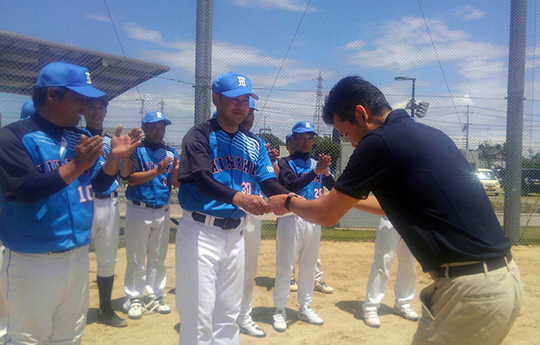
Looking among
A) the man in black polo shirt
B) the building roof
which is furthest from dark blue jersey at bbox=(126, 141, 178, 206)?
the man in black polo shirt

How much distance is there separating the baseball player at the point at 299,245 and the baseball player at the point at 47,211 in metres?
2.32

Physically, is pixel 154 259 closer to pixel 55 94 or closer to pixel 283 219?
pixel 283 219

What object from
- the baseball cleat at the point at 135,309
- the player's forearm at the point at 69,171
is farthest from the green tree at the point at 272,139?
the player's forearm at the point at 69,171

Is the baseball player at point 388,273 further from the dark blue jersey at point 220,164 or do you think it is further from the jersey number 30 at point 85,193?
the jersey number 30 at point 85,193

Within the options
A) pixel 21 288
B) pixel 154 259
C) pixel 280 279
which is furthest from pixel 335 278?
pixel 21 288

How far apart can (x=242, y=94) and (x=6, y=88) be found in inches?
167

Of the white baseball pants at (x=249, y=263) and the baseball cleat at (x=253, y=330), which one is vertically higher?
the white baseball pants at (x=249, y=263)

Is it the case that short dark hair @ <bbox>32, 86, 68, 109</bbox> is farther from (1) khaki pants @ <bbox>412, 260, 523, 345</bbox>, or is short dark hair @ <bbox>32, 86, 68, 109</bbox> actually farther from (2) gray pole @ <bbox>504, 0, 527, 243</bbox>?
(2) gray pole @ <bbox>504, 0, 527, 243</bbox>

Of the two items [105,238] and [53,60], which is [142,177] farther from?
[53,60]

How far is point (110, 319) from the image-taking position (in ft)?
14.1

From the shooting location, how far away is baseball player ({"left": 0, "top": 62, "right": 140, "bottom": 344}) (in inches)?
87.4

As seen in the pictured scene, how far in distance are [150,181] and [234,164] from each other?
1.87 meters

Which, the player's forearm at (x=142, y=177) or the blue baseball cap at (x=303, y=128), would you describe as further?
the blue baseball cap at (x=303, y=128)

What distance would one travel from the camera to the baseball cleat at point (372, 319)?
4473 mm
